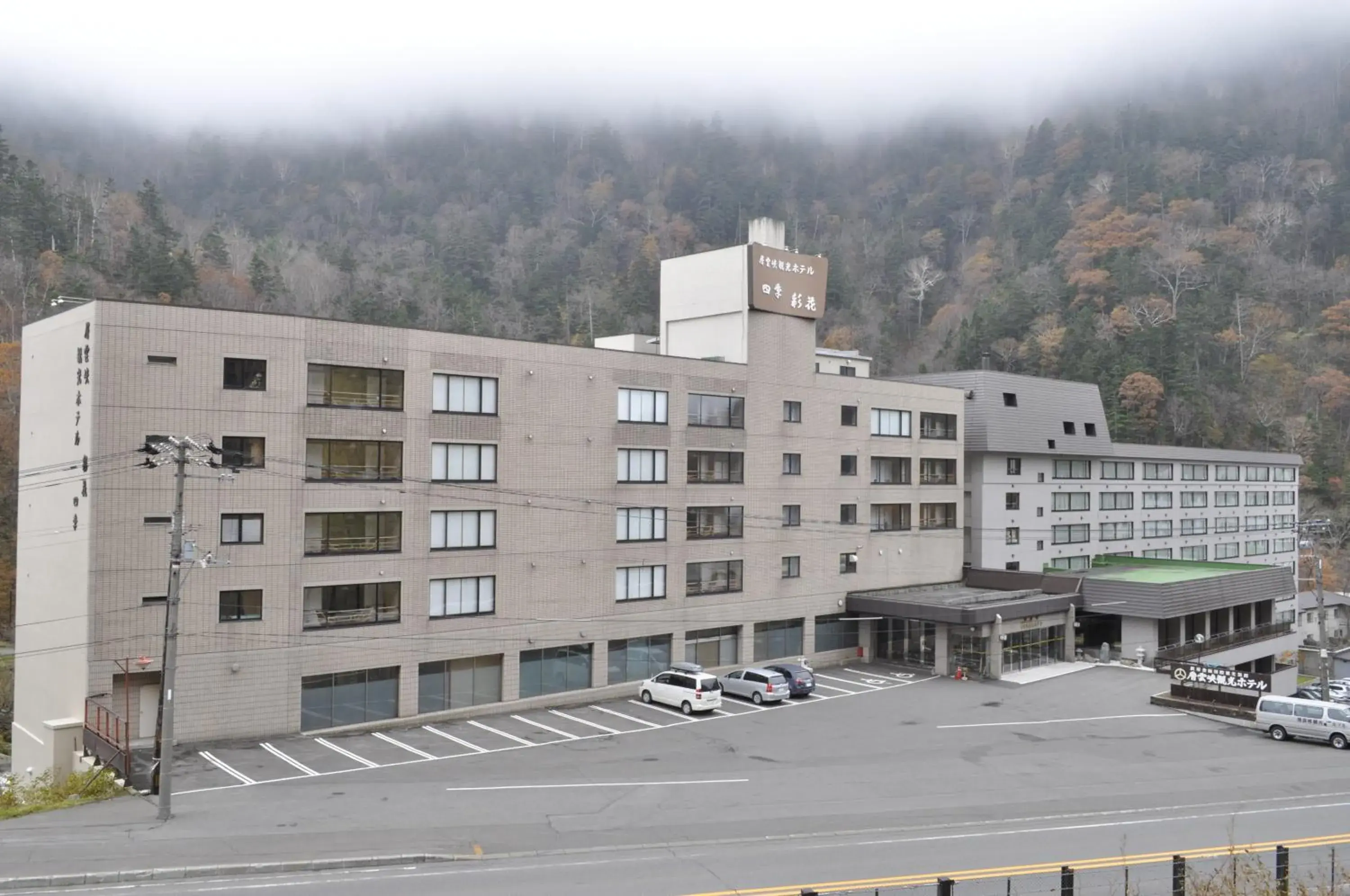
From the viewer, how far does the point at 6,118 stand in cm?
16550

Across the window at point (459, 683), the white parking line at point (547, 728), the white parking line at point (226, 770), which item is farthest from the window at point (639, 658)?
the white parking line at point (226, 770)

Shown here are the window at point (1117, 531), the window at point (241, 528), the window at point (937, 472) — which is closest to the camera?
the window at point (241, 528)

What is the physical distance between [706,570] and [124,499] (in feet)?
75.7

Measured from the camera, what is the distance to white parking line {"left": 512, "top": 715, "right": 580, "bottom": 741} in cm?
3379

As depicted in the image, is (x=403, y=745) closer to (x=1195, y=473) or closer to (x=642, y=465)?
(x=642, y=465)

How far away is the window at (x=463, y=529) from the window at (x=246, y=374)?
7.44 m

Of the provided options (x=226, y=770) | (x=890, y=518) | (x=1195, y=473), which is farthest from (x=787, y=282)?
(x=1195, y=473)

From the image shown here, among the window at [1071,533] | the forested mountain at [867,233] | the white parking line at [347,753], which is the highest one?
the forested mountain at [867,233]

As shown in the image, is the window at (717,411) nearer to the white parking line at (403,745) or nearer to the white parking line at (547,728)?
the white parking line at (547,728)

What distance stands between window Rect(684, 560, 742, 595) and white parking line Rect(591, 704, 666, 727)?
6.86 m

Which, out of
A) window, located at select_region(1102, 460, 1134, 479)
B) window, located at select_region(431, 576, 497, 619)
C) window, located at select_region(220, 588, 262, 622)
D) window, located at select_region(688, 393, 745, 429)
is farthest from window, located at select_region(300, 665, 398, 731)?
window, located at select_region(1102, 460, 1134, 479)

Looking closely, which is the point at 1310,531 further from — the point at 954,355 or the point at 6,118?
the point at 6,118

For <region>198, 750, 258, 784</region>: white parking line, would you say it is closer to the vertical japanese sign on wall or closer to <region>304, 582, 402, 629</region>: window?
<region>304, 582, 402, 629</region>: window

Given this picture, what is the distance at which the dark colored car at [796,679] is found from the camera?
4031 cm
